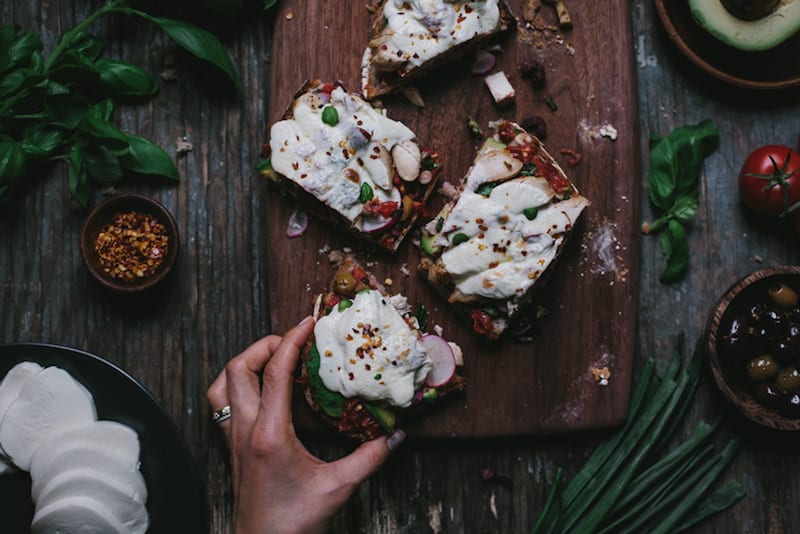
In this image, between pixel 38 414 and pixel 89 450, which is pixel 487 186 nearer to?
pixel 89 450

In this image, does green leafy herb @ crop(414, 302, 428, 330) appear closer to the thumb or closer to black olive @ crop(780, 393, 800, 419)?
the thumb

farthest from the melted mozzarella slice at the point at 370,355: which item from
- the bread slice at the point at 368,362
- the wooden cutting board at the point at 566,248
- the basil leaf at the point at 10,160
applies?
the basil leaf at the point at 10,160

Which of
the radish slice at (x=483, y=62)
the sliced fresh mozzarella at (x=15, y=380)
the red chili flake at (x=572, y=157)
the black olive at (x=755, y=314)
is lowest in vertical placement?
the black olive at (x=755, y=314)

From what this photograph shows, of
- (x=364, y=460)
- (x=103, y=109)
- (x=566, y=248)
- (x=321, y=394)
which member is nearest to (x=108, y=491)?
(x=321, y=394)

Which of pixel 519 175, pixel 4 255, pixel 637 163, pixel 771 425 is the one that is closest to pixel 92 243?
pixel 4 255

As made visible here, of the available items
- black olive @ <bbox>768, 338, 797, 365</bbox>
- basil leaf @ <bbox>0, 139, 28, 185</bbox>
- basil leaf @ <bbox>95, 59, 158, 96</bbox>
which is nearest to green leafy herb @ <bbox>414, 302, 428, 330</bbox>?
black olive @ <bbox>768, 338, 797, 365</bbox>

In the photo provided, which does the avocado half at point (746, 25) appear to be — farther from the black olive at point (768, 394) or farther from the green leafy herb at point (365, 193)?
the green leafy herb at point (365, 193)
